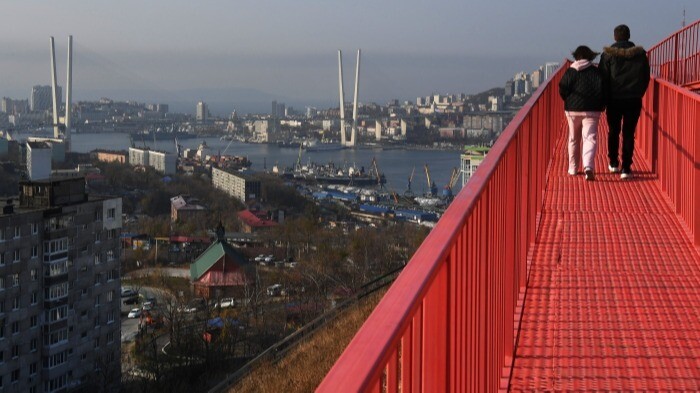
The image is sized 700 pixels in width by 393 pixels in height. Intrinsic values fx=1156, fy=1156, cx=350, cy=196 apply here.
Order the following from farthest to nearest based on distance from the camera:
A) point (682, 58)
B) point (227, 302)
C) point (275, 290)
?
1. point (227, 302)
2. point (275, 290)
3. point (682, 58)

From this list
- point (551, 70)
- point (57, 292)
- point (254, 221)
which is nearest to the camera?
point (551, 70)

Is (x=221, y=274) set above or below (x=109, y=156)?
below

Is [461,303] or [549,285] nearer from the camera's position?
[461,303]

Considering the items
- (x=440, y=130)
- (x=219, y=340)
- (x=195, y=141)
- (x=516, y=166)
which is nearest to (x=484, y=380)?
(x=516, y=166)

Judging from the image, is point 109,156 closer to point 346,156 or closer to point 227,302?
point 346,156

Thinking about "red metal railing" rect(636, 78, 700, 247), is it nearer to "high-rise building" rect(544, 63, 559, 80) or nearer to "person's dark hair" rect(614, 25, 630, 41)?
"person's dark hair" rect(614, 25, 630, 41)

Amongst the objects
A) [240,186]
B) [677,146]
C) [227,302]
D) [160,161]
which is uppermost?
[677,146]

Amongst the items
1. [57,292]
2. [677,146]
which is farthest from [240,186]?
[677,146]

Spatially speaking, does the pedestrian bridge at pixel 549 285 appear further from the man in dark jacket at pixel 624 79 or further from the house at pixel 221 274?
the house at pixel 221 274

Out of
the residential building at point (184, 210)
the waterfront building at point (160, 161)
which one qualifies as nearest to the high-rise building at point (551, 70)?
the residential building at point (184, 210)
